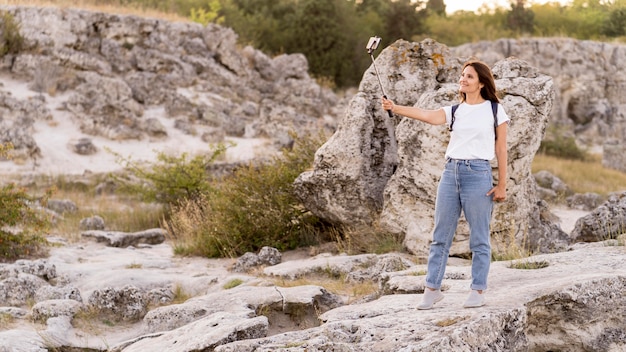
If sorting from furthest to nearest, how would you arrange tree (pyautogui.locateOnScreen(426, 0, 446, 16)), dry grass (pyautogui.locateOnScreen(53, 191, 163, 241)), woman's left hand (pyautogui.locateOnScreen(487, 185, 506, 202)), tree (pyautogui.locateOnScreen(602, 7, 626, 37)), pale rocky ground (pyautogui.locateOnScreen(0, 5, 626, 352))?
tree (pyautogui.locateOnScreen(426, 0, 446, 16)) → tree (pyautogui.locateOnScreen(602, 7, 626, 37)) → dry grass (pyautogui.locateOnScreen(53, 191, 163, 241)) → woman's left hand (pyautogui.locateOnScreen(487, 185, 506, 202)) → pale rocky ground (pyautogui.locateOnScreen(0, 5, 626, 352))

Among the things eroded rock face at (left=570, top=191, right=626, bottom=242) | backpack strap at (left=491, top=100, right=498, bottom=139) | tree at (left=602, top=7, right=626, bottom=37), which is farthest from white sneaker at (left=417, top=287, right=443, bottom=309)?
tree at (left=602, top=7, right=626, bottom=37)

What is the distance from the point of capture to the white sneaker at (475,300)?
5156 millimetres

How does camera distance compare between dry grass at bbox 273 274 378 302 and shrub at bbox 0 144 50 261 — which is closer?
dry grass at bbox 273 274 378 302

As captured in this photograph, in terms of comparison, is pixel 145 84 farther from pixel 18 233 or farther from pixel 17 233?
pixel 18 233

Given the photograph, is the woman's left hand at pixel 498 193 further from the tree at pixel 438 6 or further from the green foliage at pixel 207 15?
the tree at pixel 438 6

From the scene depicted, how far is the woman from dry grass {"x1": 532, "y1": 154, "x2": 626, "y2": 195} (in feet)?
44.2

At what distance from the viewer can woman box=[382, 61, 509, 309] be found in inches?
206

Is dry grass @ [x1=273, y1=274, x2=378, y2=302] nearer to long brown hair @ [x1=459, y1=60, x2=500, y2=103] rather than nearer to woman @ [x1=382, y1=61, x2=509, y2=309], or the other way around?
woman @ [x1=382, y1=61, x2=509, y2=309]

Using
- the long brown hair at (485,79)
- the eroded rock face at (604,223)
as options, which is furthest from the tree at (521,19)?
the long brown hair at (485,79)

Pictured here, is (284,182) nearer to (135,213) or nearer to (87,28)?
(135,213)

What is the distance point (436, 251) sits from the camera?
5418 millimetres

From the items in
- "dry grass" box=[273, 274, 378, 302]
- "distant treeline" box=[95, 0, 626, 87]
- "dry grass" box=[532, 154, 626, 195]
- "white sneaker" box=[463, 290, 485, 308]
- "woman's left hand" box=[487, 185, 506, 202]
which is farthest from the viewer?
"distant treeline" box=[95, 0, 626, 87]

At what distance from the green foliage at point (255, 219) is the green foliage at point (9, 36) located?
44.1 feet

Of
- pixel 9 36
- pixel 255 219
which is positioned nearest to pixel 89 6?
pixel 9 36
